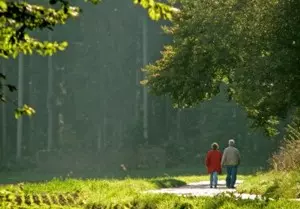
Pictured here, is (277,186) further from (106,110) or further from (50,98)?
(106,110)

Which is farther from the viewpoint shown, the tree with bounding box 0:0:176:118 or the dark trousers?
the dark trousers

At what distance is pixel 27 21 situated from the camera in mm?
5289

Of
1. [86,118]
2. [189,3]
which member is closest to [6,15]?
[189,3]

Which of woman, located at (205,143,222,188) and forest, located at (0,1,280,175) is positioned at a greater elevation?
forest, located at (0,1,280,175)

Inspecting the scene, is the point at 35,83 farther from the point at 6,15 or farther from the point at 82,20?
the point at 6,15

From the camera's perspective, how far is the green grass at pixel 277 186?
16.0 m

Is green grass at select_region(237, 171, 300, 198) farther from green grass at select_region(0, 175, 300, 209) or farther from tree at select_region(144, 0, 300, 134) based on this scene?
tree at select_region(144, 0, 300, 134)

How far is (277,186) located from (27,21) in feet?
42.1

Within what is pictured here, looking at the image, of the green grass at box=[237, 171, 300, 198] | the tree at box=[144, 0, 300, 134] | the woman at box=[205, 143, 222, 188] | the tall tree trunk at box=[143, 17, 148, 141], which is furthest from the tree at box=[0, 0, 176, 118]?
the tall tree trunk at box=[143, 17, 148, 141]

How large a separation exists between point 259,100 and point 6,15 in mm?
18685

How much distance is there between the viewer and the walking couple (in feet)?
76.4

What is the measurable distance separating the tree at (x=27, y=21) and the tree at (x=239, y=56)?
52.0 feet

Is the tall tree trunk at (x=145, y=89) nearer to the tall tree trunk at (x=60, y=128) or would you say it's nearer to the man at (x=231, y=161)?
the tall tree trunk at (x=60, y=128)

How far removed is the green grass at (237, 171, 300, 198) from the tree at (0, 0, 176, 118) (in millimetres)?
9780
